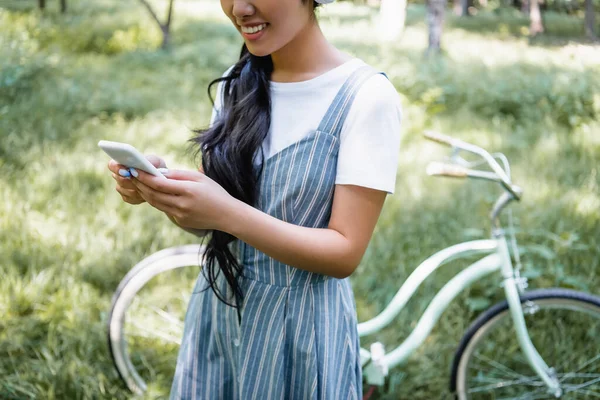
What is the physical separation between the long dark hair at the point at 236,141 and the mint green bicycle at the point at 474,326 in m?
0.33

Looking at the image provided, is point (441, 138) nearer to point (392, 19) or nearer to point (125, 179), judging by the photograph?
point (125, 179)

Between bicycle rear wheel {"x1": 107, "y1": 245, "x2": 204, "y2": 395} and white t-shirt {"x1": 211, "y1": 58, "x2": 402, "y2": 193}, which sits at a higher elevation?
white t-shirt {"x1": 211, "y1": 58, "x2": 402, "y2": 193}

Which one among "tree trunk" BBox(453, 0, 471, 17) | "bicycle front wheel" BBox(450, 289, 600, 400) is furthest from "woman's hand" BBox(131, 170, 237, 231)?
"tree trunk" BBox(453, 0, 471, 17)

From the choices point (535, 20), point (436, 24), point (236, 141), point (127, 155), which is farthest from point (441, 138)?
point (535, 20)

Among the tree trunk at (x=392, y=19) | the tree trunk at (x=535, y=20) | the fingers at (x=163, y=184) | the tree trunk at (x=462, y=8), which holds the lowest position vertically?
the tree trunk at (x=462, y=8)

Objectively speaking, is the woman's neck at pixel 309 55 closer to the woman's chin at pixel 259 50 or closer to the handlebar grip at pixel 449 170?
the woman's chin at pixel 259 50

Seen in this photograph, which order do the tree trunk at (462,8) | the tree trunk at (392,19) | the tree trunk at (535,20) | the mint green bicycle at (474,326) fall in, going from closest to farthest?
the mint green bicycle at (474,326) → the tree trunk at (392,19) → the tree trunk at (535,20) → the tree trunk at (462,8)

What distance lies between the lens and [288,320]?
1.38 m

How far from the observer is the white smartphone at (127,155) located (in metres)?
1.02

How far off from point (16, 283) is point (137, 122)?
2.79m

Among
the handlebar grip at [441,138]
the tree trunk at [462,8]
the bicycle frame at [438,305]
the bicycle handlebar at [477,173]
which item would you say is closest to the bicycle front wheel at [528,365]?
the bicycle frame at [438,305]

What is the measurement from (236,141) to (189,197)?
0.88 ft

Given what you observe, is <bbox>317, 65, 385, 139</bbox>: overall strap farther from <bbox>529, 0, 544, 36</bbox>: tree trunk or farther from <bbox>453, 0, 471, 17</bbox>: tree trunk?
<bbox>453, 0, 471, 17</bbox>: tree trunk

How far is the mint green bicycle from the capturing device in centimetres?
193
